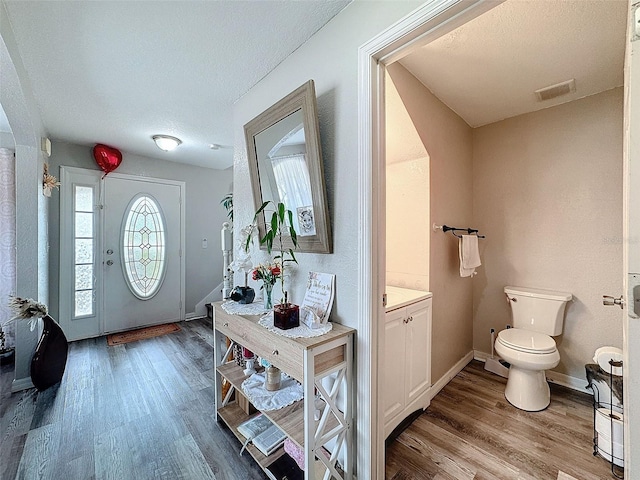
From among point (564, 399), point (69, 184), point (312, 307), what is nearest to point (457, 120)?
point (312, 307)

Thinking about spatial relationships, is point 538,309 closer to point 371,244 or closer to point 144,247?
point 371,244

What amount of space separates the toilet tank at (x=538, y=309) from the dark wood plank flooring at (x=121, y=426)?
2204 mm

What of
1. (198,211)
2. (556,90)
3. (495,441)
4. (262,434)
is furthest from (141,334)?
(556,90)

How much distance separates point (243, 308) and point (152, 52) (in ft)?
5.28

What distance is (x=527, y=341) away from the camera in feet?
6.39

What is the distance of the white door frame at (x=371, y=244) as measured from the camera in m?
1.19

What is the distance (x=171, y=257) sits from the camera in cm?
386

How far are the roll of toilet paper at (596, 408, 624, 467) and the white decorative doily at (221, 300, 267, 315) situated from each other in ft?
6.48

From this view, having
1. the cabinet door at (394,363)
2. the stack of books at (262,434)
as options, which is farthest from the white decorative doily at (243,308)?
the cabinet door at (394,363)

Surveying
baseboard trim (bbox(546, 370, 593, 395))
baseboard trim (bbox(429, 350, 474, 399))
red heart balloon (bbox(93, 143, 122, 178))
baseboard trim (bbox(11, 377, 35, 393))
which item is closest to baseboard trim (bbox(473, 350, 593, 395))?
baseboard trim (bbox(546, 370, 593, 395))

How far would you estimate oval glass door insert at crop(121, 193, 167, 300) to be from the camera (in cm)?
353

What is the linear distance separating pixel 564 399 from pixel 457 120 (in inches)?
92.5

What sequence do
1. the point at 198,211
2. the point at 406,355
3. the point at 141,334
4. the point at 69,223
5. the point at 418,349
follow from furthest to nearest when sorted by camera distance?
the point at 198,211, the point at 141,334, the point at 69,223, the point at 418,349, the point at 406,355

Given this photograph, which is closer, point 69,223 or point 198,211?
point 69,223
